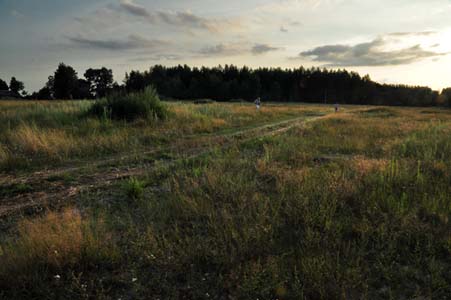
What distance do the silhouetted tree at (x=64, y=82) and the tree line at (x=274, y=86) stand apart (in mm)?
12289

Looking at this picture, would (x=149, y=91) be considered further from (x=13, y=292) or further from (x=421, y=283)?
(x=421, y=283)

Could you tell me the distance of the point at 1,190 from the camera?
573 cm

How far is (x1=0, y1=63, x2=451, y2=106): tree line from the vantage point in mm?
90125

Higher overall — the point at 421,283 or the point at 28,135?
the point at 28,135

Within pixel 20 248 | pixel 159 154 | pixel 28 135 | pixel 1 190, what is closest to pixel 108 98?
pixel 28 135

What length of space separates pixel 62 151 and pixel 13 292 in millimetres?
6833

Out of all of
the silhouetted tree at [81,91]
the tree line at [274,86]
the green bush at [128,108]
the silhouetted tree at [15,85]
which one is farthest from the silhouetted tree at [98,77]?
the green bush at [128,108]

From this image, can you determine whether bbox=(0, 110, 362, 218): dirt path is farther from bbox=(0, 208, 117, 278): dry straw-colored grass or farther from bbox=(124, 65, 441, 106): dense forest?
bbox=(124, 65, 441, 106): dense forest

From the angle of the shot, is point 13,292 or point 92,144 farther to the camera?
point 92,144

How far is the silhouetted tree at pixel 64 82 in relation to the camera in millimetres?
68188

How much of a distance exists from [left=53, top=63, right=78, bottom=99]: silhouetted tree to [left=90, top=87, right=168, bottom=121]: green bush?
61217mm

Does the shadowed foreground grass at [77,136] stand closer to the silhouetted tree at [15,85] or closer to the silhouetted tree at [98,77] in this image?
the silhouetted tree at [98,77]

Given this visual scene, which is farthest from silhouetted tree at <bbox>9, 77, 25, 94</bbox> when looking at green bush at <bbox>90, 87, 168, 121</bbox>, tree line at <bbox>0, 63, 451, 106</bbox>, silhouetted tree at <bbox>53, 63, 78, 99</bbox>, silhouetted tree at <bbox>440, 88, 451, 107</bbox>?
silhouetted tree at <bbox>440, 88, 451, 107</bbox>

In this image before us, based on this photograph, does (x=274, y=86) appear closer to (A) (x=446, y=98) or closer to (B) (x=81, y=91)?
(A) (x=446, y=98)
